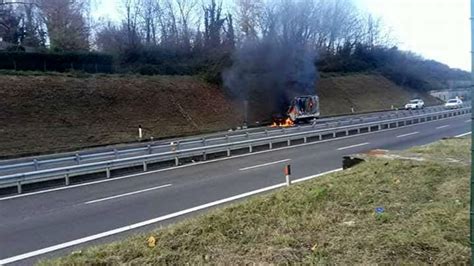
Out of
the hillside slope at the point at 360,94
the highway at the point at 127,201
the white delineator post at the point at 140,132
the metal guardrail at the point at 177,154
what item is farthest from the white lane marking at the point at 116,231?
the hillside slope at the point at 360,94

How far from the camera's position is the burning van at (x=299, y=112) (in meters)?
37.2

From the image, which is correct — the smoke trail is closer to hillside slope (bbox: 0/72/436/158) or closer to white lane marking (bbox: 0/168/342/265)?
hillside slope (bbox: 0/72/436/158)

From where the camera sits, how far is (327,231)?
5.12m

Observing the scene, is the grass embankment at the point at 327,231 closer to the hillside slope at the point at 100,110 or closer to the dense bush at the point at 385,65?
the hillside slope at the point at 100,110

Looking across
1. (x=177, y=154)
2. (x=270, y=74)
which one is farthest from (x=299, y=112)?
(x=177, y=154)

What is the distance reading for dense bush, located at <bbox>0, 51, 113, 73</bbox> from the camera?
107 feet

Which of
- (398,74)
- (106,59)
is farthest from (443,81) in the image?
(106,59)

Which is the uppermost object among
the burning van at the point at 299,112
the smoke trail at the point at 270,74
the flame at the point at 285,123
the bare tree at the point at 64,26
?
the bare tree at the point at 64,26

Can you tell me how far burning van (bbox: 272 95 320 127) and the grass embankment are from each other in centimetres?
2980

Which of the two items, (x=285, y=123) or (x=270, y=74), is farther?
(x=270, y=74)

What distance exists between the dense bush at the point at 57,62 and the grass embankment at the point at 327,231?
31.3m

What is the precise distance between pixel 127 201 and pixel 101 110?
22.3m

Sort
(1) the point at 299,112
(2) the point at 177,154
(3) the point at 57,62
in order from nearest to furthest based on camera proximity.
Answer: (2) the point at 177,154, (3) the point at 57,62, (1) the point at 299,112

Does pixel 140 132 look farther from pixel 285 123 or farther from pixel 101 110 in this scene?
pixel 285 123
